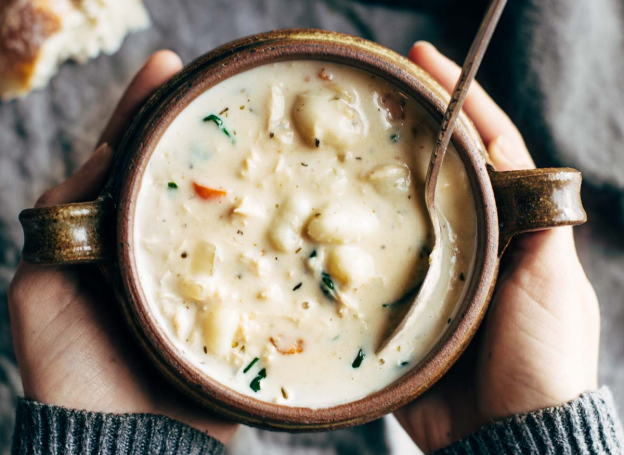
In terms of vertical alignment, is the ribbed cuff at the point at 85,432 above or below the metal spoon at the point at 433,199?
below

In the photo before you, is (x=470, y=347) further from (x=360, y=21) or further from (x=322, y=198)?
(x=360, y=21)

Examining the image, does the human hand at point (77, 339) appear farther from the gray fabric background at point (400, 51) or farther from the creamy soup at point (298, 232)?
the gray fabric background at point (400, 51)

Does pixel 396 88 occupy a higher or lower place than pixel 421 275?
higher

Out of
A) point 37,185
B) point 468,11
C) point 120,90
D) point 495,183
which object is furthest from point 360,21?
point 37,185

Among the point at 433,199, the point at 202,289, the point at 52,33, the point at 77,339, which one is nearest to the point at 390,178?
the point at 433,199

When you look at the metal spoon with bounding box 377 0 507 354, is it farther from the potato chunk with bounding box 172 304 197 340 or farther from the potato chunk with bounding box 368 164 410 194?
the potato chunk with bounding box 172 304 197 340

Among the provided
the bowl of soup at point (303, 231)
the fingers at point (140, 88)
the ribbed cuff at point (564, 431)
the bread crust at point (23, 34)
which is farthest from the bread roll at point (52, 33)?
the ribbed cuff at point (564, 431)

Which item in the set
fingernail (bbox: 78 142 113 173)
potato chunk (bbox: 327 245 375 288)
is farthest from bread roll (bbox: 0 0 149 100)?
potato chunk (bbox: 327 245 375 288)
